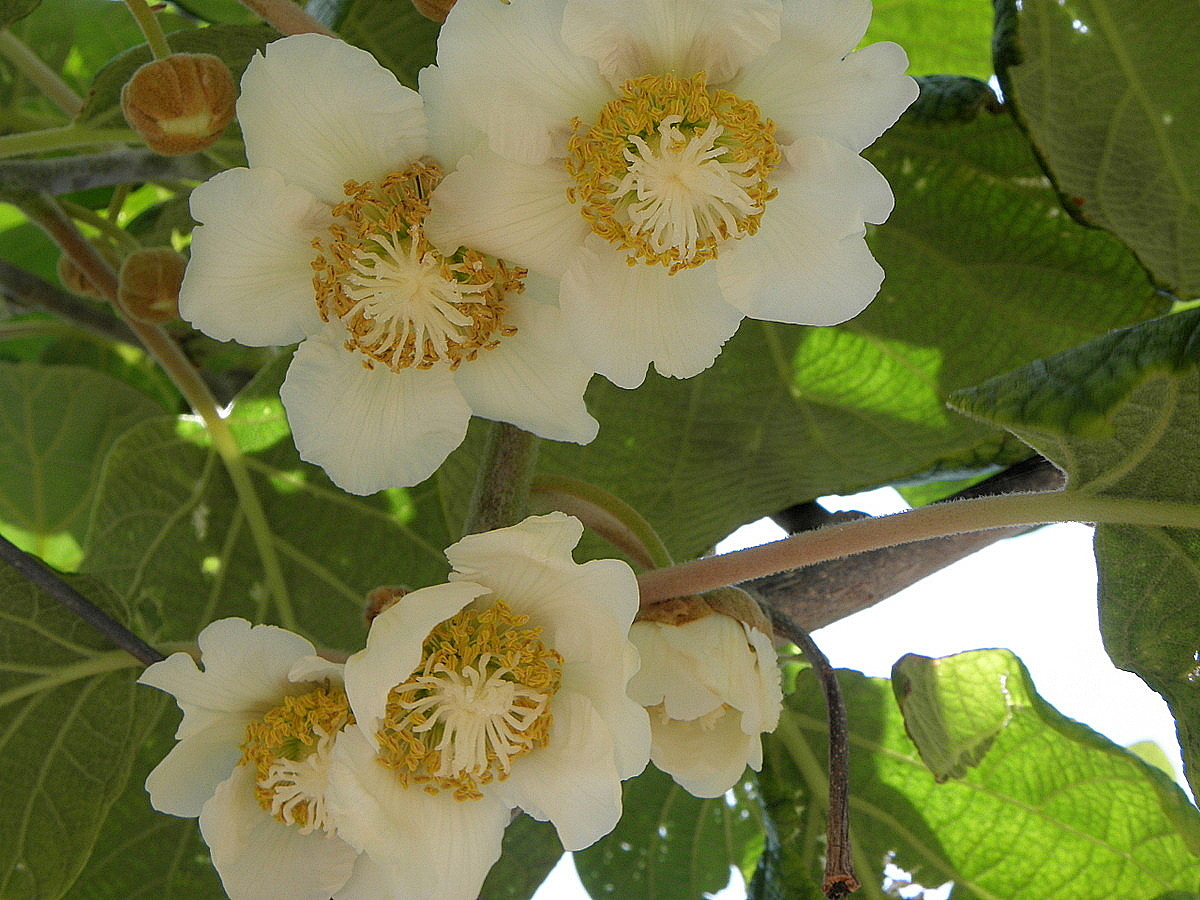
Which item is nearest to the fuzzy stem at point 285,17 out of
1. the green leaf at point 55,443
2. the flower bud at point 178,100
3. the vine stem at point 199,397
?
the flower bud at point 178,100

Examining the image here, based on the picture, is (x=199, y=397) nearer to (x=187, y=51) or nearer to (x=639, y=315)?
(x=187, y=51)

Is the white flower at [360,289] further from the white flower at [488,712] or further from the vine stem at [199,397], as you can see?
the vine stem at [199,397]

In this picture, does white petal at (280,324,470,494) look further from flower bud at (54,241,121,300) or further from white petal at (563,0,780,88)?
flower bud at (54,241,121,300)

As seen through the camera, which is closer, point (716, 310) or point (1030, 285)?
point (716, 310)

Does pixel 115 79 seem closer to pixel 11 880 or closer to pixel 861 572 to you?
pixel 11 880

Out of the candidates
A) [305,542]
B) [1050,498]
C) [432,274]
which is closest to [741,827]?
[305,542]

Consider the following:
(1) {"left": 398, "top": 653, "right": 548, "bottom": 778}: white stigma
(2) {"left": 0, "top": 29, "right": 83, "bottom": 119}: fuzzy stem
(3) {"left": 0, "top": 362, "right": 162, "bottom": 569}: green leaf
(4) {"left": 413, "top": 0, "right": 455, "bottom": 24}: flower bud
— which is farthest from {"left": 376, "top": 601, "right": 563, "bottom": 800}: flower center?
(3) {"left": 0, "top": 362, "right": 162, "bottom": 569}: green leaf
